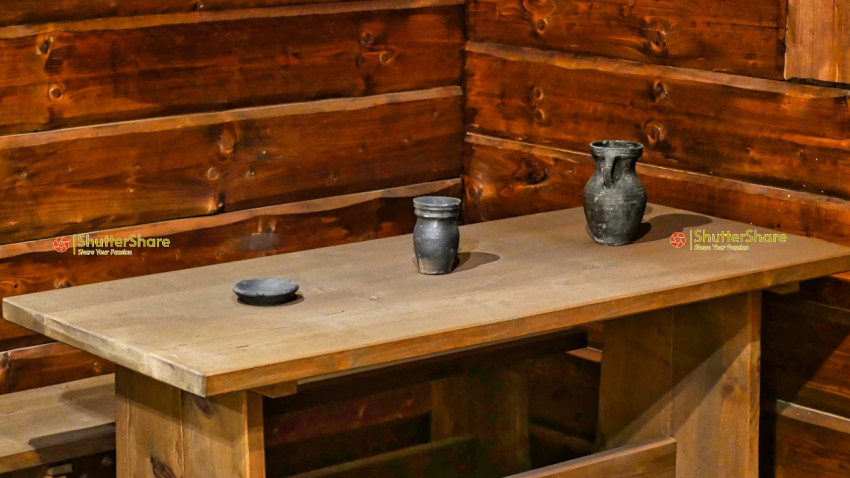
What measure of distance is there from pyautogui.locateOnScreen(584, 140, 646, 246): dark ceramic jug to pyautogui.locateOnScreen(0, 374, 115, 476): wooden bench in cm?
134

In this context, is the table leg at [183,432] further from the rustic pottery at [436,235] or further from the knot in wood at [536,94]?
the knot in wood at [536,94]

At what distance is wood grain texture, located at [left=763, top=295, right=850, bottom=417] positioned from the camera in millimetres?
3371

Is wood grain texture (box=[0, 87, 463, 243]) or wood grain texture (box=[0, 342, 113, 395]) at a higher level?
wood grain texture (box=[0, 87, 463, 243])

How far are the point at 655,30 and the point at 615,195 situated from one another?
2.20 feet

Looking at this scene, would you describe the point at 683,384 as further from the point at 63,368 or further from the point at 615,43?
the point at 63,368

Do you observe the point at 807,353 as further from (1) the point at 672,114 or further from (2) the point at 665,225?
(1) the point at 672,114

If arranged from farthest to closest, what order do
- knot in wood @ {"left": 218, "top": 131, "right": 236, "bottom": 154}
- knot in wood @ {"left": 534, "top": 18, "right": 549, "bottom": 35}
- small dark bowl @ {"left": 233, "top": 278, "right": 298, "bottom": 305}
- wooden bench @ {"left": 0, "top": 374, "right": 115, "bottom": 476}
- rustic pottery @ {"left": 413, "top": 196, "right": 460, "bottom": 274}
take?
knot in wood @ {"left": 534, "top": 18, "right": 549, "bottom": 35} → knot in wood @ {"left": 218, "top": 131, "right": 236, "bottom": 154} → wooden bench @ {"left": 0, "top": 374, "right": 115, "bottom": 476} → rustic pottery @ {"left": 413, "top": 196, "right": 460, "bottom": 274} → small dark bowl @ {"left": 233, "top": 278, "right": 298, "bottom": 305}

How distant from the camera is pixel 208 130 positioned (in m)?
3.78

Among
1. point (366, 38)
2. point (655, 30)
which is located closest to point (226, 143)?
point (366, 38)

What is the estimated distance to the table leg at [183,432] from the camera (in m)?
2.53

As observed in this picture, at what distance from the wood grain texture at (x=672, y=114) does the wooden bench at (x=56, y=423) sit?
153 centimetres

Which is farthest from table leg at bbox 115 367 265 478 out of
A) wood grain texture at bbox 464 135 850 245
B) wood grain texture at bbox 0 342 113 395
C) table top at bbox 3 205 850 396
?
wood grain texture at bbox 464 135 850 245

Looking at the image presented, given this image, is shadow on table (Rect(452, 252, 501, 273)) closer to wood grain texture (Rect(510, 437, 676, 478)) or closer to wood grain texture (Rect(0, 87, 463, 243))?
wood grain texture (Rect(510, 437, 676, 478))

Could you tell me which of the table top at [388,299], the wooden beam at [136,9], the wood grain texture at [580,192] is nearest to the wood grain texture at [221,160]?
the wood grain texture at [580,192]
